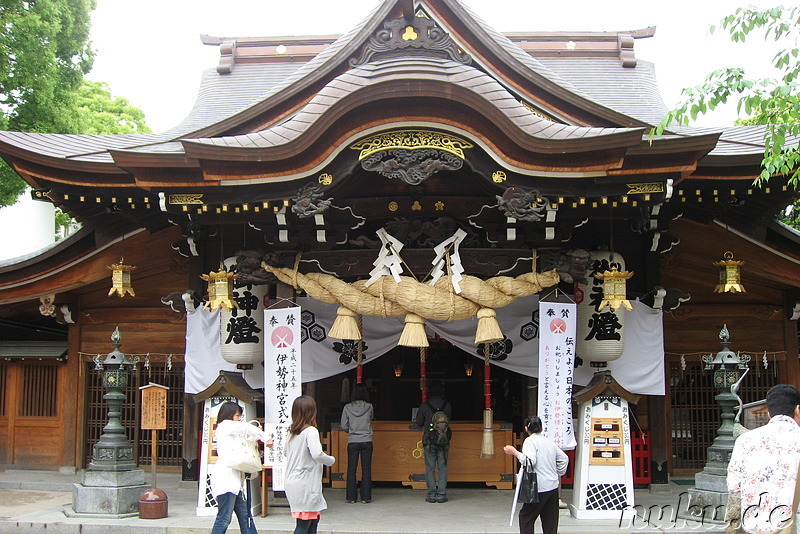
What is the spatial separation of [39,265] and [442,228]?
6.22 meters

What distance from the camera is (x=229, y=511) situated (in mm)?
6645

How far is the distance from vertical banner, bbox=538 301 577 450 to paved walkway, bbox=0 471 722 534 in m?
0.97

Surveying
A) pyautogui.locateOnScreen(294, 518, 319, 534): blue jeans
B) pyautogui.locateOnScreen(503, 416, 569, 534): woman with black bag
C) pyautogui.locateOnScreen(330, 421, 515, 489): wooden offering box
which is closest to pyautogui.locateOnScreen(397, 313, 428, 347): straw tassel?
pyautogui.locateOnScreen(330, 421, 515, 489): wooden offering box

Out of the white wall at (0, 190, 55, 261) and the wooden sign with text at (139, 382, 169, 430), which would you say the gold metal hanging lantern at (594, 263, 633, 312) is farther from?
the white wall at (0, 190, 55, 261)

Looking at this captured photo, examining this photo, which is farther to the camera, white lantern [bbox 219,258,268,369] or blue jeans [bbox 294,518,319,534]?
white lantern [bbox 219,258,268,369]

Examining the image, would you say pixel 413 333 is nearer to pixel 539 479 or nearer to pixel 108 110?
pixel 539 479

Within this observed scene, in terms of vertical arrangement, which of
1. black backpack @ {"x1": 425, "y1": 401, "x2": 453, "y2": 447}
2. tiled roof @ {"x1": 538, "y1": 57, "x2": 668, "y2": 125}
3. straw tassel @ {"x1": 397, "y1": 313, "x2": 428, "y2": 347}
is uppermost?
tiled roof @ {"x1": 538, "y1": 57, "x2": 668, "y2": 125}

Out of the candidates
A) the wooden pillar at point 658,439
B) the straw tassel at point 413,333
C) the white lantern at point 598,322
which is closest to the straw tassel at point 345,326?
the straw tassel at point 413,333

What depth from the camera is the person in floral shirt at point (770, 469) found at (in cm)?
431

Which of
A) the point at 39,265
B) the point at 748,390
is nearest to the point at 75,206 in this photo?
the point at 39,265

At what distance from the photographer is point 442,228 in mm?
9508

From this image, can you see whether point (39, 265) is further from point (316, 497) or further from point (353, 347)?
point (316, 497)

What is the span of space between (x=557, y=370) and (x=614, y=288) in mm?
1192

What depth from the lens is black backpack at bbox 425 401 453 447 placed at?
9586 millimetres
